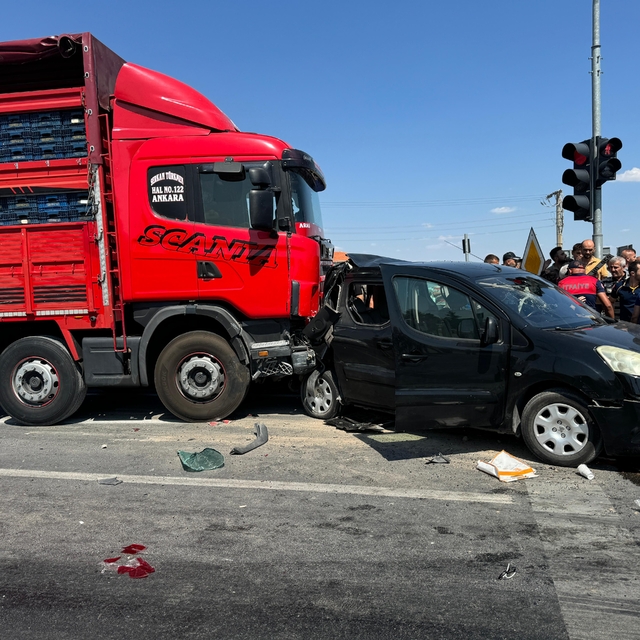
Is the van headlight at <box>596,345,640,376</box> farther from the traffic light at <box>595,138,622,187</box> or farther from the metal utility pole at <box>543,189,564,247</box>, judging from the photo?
the metal utility pole at <box>543,189,564,247</box>

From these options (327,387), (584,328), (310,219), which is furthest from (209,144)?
(584,328)

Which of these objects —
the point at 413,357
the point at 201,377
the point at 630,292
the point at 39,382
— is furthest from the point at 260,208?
the point at 630,292

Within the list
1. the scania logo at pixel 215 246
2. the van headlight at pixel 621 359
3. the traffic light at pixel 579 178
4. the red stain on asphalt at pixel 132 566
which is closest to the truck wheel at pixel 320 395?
the scania logo at pixel 215 246

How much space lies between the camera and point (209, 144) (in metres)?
6.61

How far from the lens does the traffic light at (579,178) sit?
29.3ft

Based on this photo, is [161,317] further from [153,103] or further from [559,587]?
[559,587]

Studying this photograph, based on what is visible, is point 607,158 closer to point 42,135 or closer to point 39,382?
point 42,135

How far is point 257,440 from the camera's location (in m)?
6.00

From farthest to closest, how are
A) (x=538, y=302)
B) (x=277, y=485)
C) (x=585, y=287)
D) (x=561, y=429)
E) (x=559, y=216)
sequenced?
(x=559, y=216) → (x=585, y=287) → (x=538, y=302) → (x=561, y=429) → (x=277, y=485)

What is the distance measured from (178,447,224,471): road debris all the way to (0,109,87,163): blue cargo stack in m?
3.61

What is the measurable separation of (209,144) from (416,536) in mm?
4733

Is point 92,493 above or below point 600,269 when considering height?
below

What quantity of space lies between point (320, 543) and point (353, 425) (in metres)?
2.64

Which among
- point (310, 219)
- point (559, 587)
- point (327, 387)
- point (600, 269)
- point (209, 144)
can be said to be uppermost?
point (209, 144)
